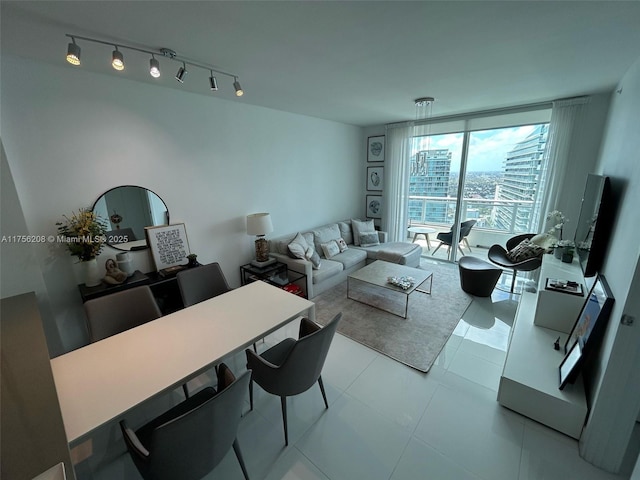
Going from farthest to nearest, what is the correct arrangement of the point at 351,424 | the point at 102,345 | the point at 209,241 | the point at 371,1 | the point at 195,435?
the point at 209,241 → the point at 351,424 → the point at 102,345 → the point at 371,1 → the point at 195,435

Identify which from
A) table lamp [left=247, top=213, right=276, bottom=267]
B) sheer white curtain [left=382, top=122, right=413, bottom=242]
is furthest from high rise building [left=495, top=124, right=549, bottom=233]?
table lamp [left=247, top=213, right=276, bottom=267]

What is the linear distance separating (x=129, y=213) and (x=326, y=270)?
7.95ft

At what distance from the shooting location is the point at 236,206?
3482 mm

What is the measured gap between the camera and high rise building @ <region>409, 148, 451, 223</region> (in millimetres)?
4629

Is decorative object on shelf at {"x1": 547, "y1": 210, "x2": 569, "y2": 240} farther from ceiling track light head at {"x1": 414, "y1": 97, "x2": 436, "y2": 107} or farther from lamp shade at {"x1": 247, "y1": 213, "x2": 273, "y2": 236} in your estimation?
lamp shade at {"x1": 247, "y1": 213, "x2": 273, "y2": 236}

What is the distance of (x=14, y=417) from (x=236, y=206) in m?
2.79

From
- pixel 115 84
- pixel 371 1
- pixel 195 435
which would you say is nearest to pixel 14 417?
pixel 195 435

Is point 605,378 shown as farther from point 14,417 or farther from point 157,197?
point 157,197

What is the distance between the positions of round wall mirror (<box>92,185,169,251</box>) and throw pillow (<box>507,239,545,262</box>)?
4.47 metres

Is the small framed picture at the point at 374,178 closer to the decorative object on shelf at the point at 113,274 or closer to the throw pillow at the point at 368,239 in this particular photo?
the throw pillow at the point at 368,239

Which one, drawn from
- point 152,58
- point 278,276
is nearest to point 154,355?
point 152,58

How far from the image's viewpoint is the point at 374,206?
5570 millimetres

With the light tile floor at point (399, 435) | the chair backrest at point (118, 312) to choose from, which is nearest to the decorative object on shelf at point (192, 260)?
the chair backrest at point (118, 312)

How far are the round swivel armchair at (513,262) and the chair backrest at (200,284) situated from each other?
360cm
